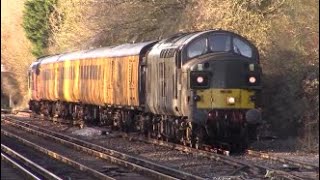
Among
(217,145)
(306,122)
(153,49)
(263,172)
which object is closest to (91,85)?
(153,49)

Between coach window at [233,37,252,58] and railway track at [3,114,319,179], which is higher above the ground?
coach window at [233,37,252,58]

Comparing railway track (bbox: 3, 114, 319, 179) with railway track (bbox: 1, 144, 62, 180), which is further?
railway track (bbox: 1, 144, 62, 180)

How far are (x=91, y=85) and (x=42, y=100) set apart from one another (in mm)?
11378

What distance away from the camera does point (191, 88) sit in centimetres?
1762

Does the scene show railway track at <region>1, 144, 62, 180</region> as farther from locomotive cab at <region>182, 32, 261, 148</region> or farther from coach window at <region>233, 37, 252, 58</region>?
→ coach window at <region>233, 37, 252, 58</region>

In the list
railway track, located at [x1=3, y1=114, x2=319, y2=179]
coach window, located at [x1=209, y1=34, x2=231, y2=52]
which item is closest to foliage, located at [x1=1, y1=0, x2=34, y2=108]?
coach window, located at [x1=209, y1=34, x2=231, y2=52]

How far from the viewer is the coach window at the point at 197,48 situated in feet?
59.9

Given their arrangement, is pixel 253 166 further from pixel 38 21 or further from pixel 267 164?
pixel 38 21

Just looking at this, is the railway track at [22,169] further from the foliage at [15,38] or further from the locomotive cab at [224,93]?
the locomotive cab at [224,93]

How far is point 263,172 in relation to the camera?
1398 cm

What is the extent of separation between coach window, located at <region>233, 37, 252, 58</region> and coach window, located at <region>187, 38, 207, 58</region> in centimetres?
75

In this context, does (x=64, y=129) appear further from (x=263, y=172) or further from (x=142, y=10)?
(x=263, y=172)


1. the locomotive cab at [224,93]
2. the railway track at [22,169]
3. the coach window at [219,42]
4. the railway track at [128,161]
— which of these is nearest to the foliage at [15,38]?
the railway track at [128,161]

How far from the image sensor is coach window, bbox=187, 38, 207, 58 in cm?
1825
